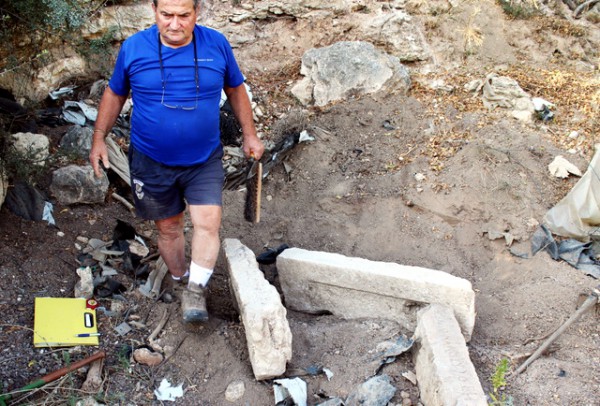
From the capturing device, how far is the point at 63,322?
3695 mm

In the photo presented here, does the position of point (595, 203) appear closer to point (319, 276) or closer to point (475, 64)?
point (319, 276)

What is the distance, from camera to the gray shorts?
3.63 meters

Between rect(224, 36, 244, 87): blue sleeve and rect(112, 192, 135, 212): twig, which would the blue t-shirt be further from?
rect(112, 192, 135, 212): twig

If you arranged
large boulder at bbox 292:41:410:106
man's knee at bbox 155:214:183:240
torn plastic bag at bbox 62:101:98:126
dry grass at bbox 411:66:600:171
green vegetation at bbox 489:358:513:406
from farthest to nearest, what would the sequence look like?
large boulder at bbox 292:41:410:106 < dry grass at bbox 411:66:600:171 < torn plastic bag at bbox 62:101:98:126 < man's knee at bbox 155:214:183:240 < green vegetation at bbox 489:358:513:406

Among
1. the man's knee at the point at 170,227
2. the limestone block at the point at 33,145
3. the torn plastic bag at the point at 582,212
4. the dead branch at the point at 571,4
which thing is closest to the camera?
the man's knee at the point at 170,227

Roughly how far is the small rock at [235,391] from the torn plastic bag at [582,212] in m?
2.87

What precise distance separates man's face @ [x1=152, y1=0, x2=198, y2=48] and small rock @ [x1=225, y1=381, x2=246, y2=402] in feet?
6.36

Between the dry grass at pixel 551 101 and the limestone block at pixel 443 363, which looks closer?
the limestone block at pixel 443 363

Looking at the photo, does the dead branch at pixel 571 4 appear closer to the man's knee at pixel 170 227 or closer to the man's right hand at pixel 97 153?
the man's knee at pixel 170 227

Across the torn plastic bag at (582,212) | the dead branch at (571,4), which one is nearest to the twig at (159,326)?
the torn plastic bag at (582,212)

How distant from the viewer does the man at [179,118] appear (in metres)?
3.34

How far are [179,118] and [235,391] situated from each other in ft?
5.16

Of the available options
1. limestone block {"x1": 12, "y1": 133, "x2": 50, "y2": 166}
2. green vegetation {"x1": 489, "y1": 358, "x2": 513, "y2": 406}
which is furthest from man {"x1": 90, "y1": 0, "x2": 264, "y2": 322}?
green vegetation {"x1": 489, "y1": 358, "x2": 513, "y2": 406}

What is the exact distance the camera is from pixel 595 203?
183 inches
